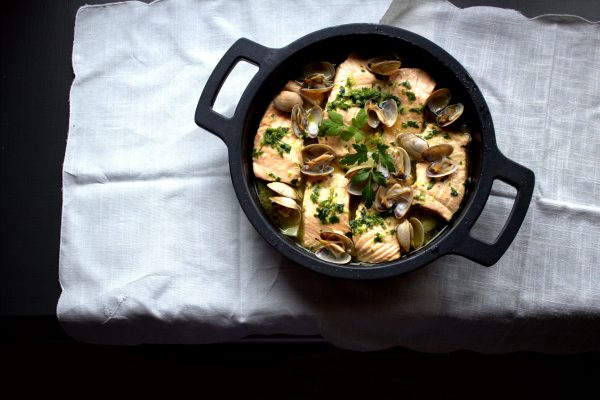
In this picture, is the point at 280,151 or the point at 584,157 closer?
the point at 280,151

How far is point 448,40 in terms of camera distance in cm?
128

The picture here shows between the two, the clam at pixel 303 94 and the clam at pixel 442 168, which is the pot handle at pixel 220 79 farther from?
the clam at pixel 442 168

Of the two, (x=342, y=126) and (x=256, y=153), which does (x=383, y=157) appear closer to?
(x=342, y=126)

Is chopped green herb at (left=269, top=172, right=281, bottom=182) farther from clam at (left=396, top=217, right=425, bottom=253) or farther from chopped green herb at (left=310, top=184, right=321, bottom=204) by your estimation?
clam at (left=396, top=217, right=425, bottom=253)

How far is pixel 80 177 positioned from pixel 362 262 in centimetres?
65

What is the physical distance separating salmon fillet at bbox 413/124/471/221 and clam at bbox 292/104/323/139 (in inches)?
8.3

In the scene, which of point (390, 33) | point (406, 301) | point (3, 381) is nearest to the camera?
point (390, 33)

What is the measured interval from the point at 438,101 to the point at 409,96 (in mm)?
59

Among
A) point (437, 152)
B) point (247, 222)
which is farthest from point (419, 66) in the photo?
point (247, 222)

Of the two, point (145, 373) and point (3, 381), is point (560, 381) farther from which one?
point (3, 381)

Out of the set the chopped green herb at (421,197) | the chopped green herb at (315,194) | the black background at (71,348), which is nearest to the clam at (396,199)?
the chopped green herb at (421,197)

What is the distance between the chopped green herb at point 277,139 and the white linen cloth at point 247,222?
156 mm

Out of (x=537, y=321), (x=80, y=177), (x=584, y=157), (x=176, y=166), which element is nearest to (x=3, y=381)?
(x=80, y=177)

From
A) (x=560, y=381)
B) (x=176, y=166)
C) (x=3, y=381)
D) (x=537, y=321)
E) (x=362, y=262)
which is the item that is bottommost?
(x=3, y=381)
